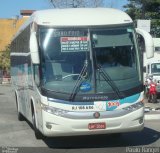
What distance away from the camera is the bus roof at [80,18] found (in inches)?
454

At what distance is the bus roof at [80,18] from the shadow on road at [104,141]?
110 inches

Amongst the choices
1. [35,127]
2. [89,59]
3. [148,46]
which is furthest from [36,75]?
[148,46]

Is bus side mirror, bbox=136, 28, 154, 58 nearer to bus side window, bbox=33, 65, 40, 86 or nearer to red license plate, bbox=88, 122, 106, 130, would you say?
red license plate, bbox=88, 122, 106, 130

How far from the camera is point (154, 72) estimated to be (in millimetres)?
30172

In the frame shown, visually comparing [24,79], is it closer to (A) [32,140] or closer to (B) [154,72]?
(A) [32,140]

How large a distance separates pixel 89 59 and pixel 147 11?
45.2 m

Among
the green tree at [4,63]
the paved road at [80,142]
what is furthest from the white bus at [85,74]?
the green tree at [4,63]

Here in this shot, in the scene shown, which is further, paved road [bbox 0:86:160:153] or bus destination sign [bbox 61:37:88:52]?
bus destination sign [bbox 61:37:88:52]

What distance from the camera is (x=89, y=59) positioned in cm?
1133

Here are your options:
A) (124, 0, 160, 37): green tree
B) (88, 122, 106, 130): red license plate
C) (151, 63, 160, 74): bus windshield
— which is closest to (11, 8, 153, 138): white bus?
(88, 122, 106, 130): red license plate

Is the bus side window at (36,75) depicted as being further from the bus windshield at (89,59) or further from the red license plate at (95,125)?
the red license plate at (95,125)

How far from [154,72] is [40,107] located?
1966 centimetres

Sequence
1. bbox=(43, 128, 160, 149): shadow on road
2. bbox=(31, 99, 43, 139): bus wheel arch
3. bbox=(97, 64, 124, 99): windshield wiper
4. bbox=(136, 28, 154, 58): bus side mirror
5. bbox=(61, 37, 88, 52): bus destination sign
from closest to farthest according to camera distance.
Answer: bbox=(97, 64, 124, 99): windshield wiper < bbox=(61, 37, 88, 52): bus destination sign < bbox=(136, 28, 154, 58): bus side mirror < bbox=(43, 128, 160, 149): shadow on road < bbox=(31, 99, 43, 139): bus wheel arch

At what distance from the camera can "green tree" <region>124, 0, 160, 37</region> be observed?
177 feet
